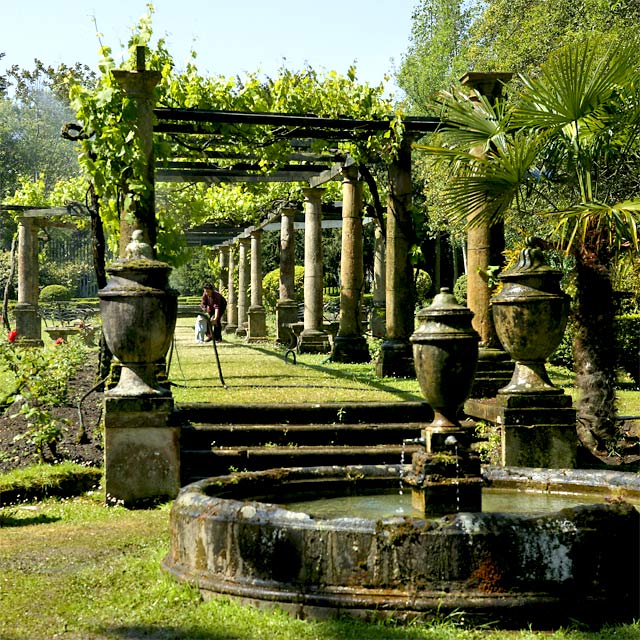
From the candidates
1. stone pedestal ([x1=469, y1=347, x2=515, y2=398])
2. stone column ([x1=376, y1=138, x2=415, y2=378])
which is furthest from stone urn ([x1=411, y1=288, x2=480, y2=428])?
stone column ([x1=376, y1=138, x2=415, y2=378])

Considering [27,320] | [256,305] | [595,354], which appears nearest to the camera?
[595,354]

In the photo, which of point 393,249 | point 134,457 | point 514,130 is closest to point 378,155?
point 393,249

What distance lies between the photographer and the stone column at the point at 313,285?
20.2 m

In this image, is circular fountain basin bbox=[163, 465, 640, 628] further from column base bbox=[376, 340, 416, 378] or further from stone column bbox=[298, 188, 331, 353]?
stone column bbox=[298, 188, 331, 353]

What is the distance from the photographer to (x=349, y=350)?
17.2 m

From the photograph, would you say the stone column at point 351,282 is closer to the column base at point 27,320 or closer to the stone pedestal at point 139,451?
the stone pedestal at point 139,451

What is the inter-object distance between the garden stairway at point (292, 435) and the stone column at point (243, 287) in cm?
2017

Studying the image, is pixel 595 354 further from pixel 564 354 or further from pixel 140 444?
pixel 564 354

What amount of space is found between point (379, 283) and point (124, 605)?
15910 millimetres

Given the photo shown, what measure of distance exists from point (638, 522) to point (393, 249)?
964 cm

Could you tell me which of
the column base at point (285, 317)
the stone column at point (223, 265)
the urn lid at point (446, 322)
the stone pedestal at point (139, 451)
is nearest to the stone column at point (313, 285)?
the column base at point (285, 317)

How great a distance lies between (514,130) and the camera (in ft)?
35.1

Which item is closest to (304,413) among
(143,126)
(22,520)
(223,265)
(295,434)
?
(295,434)

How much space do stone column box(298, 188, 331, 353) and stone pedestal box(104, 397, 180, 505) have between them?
11.6 meters
